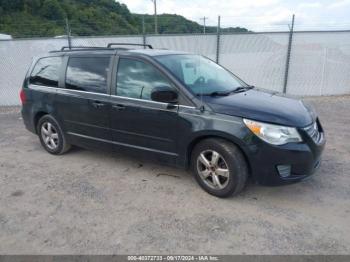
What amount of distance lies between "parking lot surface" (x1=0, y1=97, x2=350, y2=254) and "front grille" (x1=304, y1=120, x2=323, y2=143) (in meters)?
0.67

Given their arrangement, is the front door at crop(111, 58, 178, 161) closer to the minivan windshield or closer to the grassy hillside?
the minivan windshield

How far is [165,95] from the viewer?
11.9 ft

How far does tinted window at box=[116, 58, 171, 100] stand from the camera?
3.84 metres

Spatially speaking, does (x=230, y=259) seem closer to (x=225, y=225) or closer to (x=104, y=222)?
(x=225, y=225)

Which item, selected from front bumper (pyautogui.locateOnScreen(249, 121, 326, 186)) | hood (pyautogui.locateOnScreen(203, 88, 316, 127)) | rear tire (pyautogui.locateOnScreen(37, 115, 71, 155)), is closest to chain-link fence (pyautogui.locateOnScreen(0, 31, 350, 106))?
rear tire (pyautogui.locateOnScreen(37, 115, 71, 155))

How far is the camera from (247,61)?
33.0 ft

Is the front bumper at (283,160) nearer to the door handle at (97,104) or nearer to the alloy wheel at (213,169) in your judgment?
the alloy wheel at (213,169)

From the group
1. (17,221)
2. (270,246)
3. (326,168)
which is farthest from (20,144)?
(326,168)

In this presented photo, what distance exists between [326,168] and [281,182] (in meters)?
1.43

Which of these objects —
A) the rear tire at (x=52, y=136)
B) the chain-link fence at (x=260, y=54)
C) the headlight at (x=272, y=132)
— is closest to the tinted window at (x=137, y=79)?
the headlight at (x=272, y=132)

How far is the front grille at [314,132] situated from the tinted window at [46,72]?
3704mm

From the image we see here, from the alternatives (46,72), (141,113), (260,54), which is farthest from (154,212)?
(260,54)

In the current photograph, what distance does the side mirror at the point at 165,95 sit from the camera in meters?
3.62

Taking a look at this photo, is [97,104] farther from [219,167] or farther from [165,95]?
[219,167]
